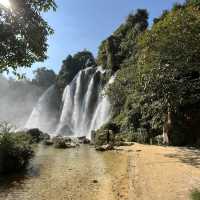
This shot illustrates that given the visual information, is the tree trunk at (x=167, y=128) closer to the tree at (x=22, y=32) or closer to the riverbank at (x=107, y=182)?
the riverbank at (x=107, y=182)

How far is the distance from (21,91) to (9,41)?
9238 cm

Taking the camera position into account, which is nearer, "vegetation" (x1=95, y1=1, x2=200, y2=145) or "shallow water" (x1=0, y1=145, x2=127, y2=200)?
"shallow water" (x1=0, y1=145, x2=127, y2=200)

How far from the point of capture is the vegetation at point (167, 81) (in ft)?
61.2

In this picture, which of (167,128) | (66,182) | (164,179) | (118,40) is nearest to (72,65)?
(118,40)

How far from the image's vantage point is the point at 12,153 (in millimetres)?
15188

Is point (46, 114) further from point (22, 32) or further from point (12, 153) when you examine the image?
point (22, 32)

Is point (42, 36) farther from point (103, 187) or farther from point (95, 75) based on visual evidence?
point (95, 75)

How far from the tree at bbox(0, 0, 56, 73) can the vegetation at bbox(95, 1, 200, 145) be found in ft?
38.0

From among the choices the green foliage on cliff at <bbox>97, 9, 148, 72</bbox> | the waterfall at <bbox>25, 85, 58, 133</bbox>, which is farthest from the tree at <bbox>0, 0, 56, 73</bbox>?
the waterfall at <bbox>25, 85, 58, 133</bbox>

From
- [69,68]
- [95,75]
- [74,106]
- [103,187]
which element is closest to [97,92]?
[95,75]

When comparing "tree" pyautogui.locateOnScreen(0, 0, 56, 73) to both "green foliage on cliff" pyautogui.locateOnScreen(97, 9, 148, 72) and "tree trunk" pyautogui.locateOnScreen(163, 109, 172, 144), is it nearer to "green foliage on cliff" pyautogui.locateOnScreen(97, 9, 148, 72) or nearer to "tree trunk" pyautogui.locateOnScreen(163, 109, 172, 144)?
"tree trunk" pyautogui.locateOnScreen(163, 109, 172, 144)

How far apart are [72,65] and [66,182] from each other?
221 ft

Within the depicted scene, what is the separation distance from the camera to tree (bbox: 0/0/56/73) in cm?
→ 775

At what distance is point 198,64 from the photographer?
18656 millimetres
